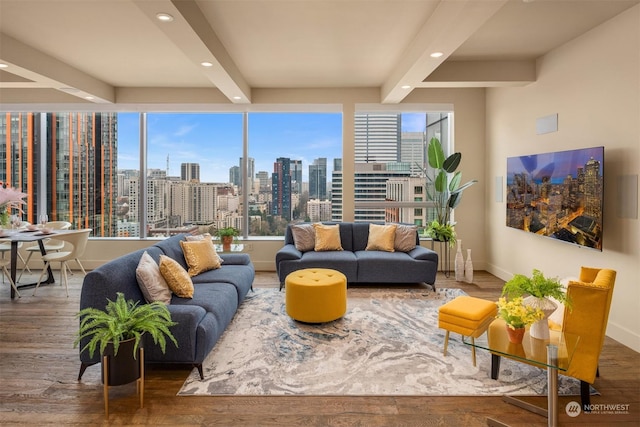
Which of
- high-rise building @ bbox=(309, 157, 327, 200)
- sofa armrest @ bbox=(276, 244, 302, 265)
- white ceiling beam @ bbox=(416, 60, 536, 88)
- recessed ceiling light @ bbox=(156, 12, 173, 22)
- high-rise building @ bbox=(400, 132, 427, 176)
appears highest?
white ceiling beam @ bbox=(416, 60, 536, 88)

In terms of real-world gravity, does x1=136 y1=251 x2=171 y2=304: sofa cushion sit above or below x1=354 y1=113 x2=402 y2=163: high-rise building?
below

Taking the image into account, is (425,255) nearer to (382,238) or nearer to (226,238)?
(382,238)

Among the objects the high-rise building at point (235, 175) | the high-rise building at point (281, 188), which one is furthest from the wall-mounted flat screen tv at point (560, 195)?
the high-rise building at point (235, 175)

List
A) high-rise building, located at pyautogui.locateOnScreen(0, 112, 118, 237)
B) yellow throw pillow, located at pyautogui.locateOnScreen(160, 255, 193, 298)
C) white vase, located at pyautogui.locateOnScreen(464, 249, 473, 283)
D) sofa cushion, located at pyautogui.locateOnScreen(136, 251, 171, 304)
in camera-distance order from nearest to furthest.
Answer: sofa cushion, located at pyautogui.locateOnScreen(136, 251, 171, 304) < yellow throw pillow, located at pyautogui.locateOnScreen(160, 255, 193, 298) < white vase, located at pyautogui.locateOnScreen(464, 249, 473, 283) < high-rise building, located at pyautogui.locateOnScreen(0, 112, 118, 237)

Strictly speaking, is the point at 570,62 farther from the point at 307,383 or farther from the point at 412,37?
the point at 307,383

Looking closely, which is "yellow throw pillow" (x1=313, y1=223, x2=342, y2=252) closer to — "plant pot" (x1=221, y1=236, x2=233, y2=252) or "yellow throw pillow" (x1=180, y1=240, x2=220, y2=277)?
"plant pot" (x1=221, y1=236, x2=233, y2=252)

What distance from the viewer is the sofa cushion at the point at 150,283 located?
275cm

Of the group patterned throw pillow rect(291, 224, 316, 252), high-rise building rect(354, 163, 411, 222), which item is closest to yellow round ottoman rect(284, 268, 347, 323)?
patterned throw pillow rect(291, 224, 316, 252)

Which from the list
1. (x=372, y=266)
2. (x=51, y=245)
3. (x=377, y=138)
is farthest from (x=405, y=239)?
(x=51, y=245)

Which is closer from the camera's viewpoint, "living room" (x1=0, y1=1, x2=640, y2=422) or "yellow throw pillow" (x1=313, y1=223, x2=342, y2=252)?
"living room" (x1=0, y1=1, x2=640, y2=422)

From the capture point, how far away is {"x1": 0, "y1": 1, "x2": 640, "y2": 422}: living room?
10.1ft

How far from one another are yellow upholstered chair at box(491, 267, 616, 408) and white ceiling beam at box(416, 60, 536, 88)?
3175mm

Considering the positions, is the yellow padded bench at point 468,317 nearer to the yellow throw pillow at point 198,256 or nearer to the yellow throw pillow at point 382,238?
the yellow throw pillow at point 382,238

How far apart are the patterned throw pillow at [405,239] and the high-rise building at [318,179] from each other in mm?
1522
